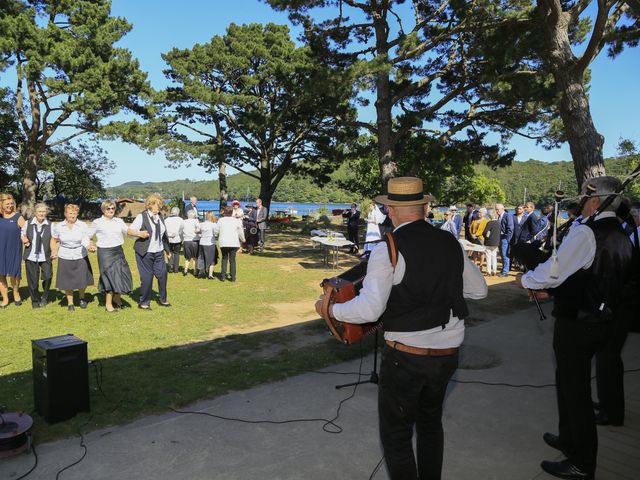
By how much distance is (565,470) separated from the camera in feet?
9.91

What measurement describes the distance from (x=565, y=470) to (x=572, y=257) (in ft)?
4.71

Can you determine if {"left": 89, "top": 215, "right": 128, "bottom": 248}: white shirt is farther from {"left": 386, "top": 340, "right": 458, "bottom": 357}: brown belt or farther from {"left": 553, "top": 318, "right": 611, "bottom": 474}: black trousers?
{"left": 553, "top": 318, "right": 611, "bottom": 474}: black trousers

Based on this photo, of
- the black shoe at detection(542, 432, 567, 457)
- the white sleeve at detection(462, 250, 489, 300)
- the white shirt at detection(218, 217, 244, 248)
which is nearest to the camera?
the white sleeve at detection(462, 250, 489, 300)

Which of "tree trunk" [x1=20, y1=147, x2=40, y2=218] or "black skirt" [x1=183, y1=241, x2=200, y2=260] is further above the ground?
"tree trunk" [x1=20, y1=147, x2=40, y2=218]

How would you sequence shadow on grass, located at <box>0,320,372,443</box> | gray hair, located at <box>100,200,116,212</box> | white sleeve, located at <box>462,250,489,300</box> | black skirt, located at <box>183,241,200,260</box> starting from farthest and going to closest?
black skirt, located at <box>183,241,200,260</box>
gray hair, located at <box>100,200,116,212</box>
shadow on grass, located at <box>0,320,372,443</box>
white sleeve, located at <box>462,250,489,300</box>

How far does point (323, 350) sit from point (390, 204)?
12.0 ft

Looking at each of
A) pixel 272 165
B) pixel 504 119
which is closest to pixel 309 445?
pixel 504 119

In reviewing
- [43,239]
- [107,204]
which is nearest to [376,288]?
[107,204]

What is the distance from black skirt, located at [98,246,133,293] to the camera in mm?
7457

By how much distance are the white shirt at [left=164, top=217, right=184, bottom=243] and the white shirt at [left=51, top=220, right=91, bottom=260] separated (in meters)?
3.89

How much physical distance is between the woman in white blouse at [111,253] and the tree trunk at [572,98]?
802 cm

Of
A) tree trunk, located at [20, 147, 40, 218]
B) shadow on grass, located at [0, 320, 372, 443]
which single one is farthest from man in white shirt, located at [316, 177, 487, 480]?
tree trunk, located at [20, 147, 40, 218]

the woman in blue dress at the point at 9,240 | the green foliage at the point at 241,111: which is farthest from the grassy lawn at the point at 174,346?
the green foliage at the point at 241,111

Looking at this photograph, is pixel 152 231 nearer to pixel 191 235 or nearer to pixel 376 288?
pixel 191 235
